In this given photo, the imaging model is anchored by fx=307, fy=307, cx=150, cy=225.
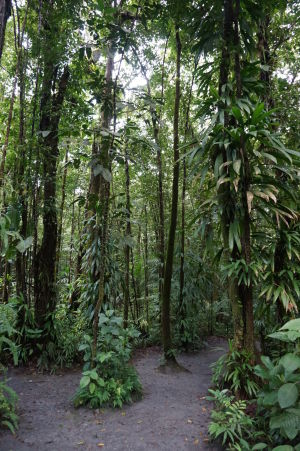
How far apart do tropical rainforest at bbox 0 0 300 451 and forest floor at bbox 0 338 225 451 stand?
0.04 m

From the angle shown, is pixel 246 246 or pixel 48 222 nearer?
pixel 246 246

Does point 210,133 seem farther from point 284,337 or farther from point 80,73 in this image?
point 80,73

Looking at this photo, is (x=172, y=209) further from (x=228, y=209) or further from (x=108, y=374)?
(x=108, y=374)

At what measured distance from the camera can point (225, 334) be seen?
7176 millimetres

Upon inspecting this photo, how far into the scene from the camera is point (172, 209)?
4.58 m

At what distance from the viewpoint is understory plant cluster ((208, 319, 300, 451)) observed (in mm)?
1878

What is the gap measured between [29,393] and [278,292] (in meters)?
3.11

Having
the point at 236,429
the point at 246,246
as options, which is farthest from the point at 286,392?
the point at 246,246

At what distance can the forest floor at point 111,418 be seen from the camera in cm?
265

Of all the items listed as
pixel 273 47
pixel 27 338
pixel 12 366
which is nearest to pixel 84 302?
pixel 27 338

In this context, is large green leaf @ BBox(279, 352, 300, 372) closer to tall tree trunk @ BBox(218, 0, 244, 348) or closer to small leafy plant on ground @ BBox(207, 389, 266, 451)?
small leafy plant on ground @ BBox(207, 389, 266, 451)

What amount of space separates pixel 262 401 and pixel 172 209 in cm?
280

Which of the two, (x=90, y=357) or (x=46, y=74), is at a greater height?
(x=46, y=74)

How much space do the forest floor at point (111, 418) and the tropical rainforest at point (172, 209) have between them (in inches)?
1.5
